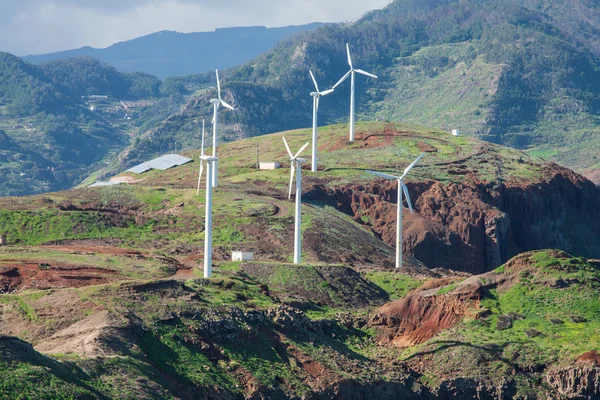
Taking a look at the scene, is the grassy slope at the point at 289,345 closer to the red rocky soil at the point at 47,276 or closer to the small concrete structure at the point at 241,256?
the red rocky soil at the point at 47,276

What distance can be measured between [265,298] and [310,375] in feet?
54.3

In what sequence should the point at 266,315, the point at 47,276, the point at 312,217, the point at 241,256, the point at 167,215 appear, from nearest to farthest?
the point at 266,315
the point at 47,276
the point at 241,256
the point at 312,217
the point at 167,215

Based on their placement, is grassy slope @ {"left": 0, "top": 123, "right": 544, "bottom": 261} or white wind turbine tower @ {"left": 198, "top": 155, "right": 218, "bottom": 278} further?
grassy slope @ {"left": 0, "top": 123, "right": 544, "bottom": 261}

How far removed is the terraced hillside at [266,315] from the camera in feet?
311

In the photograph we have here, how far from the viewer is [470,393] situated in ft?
345

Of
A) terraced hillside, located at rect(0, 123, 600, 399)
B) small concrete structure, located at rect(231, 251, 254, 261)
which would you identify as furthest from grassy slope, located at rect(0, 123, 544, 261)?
small concrete structure, located at rect(231, 251, 254, 261)

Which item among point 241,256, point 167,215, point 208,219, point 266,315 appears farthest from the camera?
point 167,215

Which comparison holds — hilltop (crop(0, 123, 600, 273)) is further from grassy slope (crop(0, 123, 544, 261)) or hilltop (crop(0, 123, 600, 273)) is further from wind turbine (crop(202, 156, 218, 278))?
wind turbine (crop(202, 156, 218, 278))

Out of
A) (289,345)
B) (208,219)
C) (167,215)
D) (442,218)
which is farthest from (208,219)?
(442,218)

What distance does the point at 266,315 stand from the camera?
10825 cm

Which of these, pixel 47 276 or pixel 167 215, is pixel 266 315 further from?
pixel 167 215

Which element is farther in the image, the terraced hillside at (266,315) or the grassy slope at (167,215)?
the grassy slope at (167,215)

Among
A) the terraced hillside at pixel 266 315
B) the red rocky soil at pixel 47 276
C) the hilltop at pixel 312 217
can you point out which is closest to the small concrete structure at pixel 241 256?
the terraced hillside at pixel 266 315

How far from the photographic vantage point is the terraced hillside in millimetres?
94688
